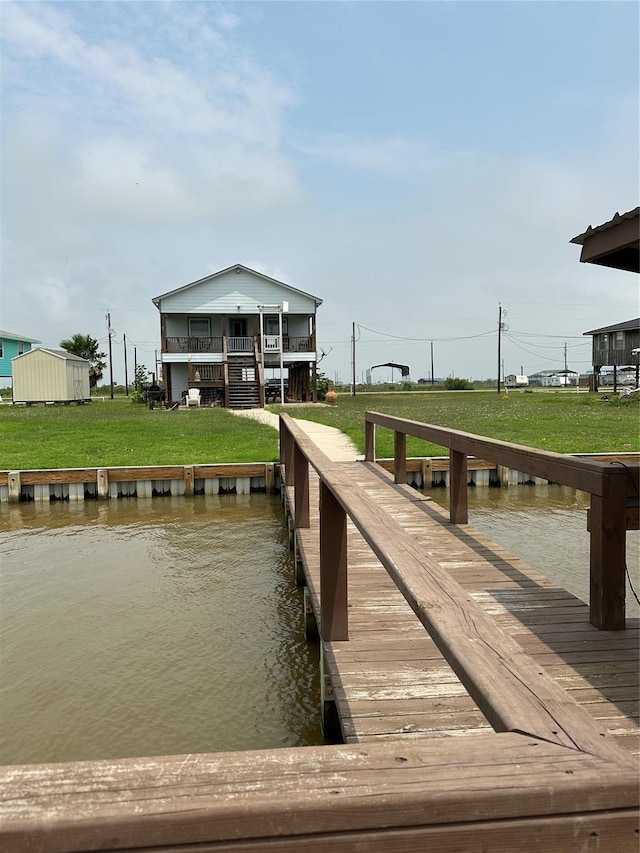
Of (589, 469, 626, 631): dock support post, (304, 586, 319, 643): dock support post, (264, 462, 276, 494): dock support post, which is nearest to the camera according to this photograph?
(589, 469, 626, 631): dock support post

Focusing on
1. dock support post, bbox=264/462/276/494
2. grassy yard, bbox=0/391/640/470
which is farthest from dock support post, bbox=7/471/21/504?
dock support post, bbox=264/462/276/494

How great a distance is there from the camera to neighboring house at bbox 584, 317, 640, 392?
45.1 m

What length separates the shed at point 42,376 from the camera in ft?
127

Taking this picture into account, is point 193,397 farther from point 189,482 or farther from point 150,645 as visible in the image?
point 150,645

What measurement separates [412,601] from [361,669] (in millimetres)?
1908

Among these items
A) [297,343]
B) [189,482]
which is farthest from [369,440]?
[297,343]

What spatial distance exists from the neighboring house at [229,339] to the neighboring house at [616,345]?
2265cm

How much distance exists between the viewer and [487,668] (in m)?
1.51

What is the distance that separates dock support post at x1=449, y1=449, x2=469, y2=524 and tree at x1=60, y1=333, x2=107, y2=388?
54739 millimetres

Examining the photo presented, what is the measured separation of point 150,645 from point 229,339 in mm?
29825

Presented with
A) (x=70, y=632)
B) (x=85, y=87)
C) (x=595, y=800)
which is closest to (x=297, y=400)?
(x=85, y=87)

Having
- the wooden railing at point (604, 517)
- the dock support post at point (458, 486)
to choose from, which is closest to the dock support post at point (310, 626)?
the dock support post at point (458, 486)

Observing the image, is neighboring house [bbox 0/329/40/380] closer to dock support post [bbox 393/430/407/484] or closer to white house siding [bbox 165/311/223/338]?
white house siding [bbox 165/311/223/338]

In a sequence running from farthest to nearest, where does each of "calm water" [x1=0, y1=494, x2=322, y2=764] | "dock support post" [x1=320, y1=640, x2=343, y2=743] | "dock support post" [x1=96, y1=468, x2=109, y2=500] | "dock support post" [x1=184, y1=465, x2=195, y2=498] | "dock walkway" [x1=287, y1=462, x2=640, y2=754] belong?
"dock support post" [x1=184, y1=465, x2=195, y2=498] → "dock support post" [x1=96, y1=468, x2=109, y2=500] → "calm water" [x1=0, y1=494, x2=322, y2=764] → "dock support post" [x1=320, y1=640, x2=343, y2=743] → "dock walkway" [x1=287, y1=462, x2=640, y2=754]
